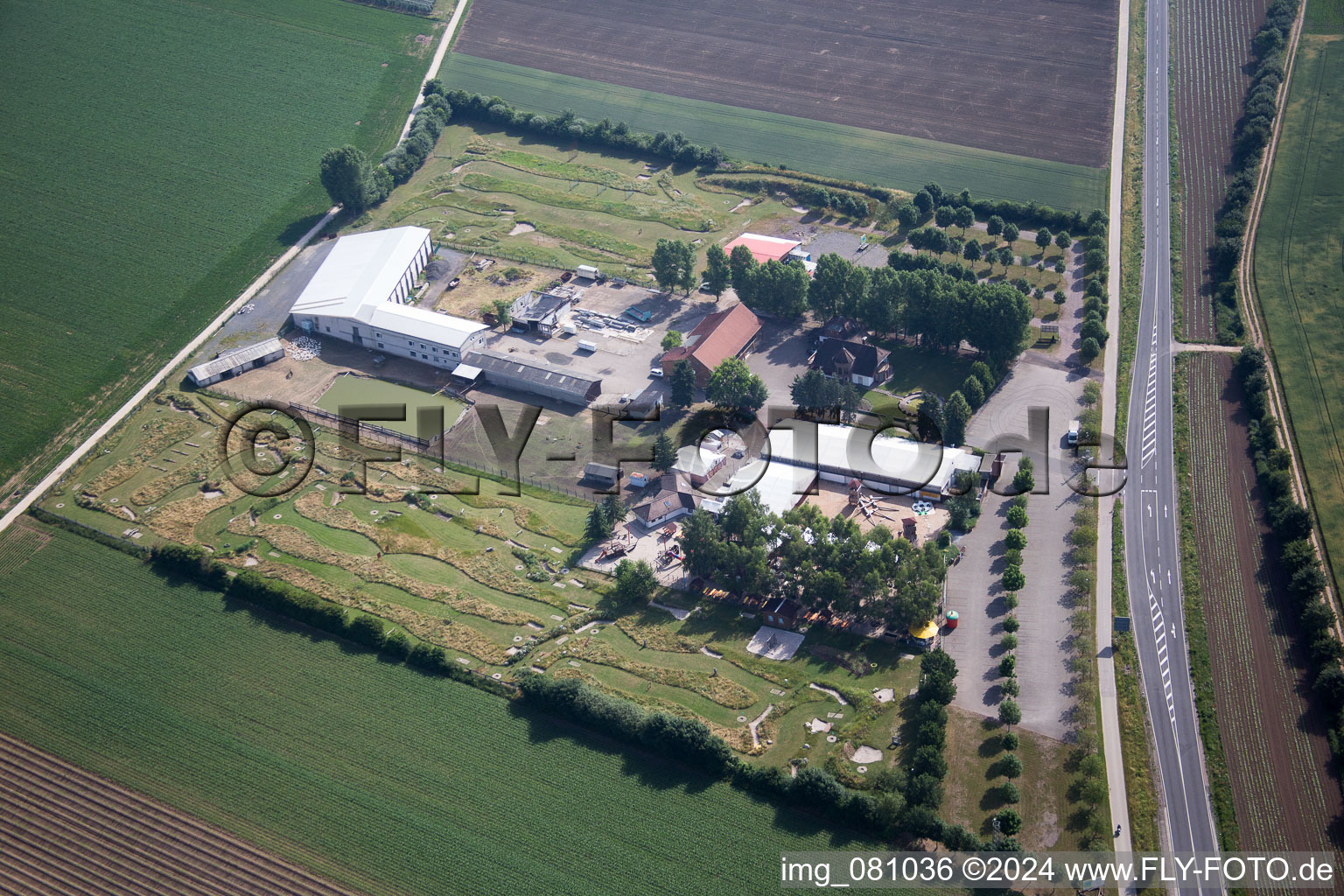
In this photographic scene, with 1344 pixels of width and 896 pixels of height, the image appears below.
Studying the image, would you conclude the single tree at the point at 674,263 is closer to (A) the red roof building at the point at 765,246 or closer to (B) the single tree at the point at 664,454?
(A) the red roof building at the point at 765,246

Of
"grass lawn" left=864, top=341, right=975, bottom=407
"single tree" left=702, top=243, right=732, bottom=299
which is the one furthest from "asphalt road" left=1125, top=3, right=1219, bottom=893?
"single tree" left=702, top=243, right=732, bottom=299

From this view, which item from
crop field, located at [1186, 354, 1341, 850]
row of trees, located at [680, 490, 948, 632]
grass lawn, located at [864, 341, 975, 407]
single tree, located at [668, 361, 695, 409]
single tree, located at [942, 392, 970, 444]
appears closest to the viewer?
crop field, located at [1186, 354, 1341, 850]

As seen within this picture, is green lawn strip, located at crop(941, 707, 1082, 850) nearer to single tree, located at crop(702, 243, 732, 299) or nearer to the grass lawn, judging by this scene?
the grass lawn

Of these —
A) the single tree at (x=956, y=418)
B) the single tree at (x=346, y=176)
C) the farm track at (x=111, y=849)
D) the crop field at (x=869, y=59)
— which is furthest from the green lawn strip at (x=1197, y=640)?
the single tree at (x=346, y=176)

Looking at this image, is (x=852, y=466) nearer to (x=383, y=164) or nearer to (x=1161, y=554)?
(x=1161, y=554)

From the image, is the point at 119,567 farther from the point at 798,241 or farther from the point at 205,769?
the point at 798,241

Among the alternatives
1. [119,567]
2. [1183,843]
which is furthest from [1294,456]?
[119,567]
